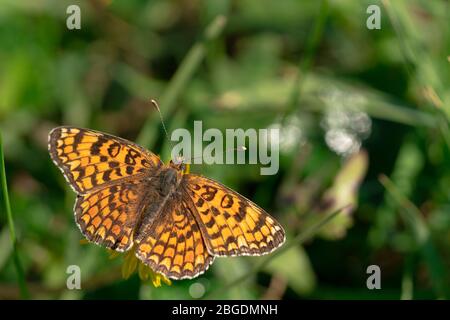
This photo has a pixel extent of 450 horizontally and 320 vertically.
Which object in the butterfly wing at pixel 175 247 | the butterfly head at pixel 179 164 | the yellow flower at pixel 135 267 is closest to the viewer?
the butterfly wing at pixel 175 247

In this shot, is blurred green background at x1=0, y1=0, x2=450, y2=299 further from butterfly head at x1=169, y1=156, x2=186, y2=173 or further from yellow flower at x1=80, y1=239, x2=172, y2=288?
butterfly head at x1=169, y1=156, x2=186, y2=173

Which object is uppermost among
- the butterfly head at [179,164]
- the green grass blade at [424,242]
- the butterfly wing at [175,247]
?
the butterfly head at [179,164]

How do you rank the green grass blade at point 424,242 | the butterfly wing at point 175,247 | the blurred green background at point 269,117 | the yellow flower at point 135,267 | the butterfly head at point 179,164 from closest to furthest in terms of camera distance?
1. the butterfly wing at point 175,247
2. the yellow flower at point 135,267
3. the butterfly head at point 179,164
4. the green grass blade at point 424,242
5. the blurred green background at point 269,117

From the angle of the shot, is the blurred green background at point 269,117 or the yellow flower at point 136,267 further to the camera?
the blurred green background at point 269,117

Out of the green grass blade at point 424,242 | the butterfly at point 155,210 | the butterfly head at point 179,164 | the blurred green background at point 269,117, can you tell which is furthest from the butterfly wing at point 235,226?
the green grass blade at point 424,242

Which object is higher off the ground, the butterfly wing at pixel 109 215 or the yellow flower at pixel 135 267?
the butterfly wing at pixel 109 215

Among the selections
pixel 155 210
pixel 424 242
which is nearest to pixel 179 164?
pixel 155 210

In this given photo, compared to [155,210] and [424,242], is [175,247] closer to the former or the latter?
[155,210]

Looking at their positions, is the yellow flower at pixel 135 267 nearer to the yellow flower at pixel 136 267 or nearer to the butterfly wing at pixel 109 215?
the yellow flower at pixel 136 267

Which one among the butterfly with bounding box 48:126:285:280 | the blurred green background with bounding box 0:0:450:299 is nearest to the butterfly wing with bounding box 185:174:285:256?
the butterfly with bounding box 48:126:285:280

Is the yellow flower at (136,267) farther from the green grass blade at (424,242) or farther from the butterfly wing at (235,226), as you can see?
the green grass blade at (424,242)
